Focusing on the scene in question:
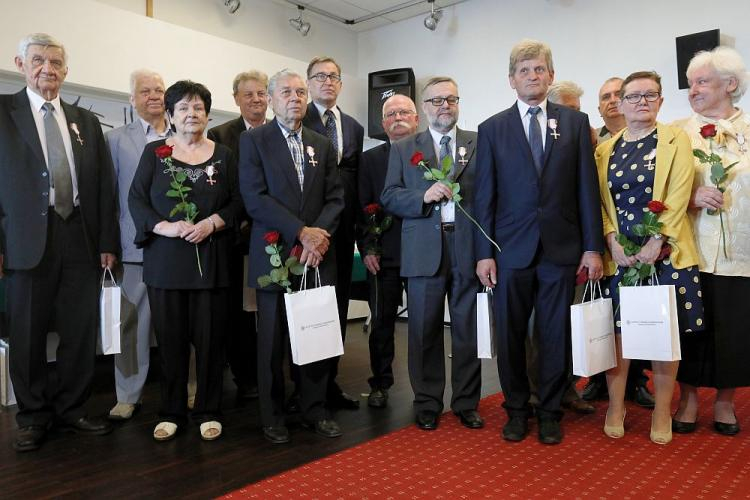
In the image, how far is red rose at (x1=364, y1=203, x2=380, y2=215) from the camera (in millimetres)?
3393

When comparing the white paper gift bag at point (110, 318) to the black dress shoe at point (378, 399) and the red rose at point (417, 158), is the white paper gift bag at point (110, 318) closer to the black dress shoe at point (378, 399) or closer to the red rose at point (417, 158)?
the black dress shoe at point (378, 399)

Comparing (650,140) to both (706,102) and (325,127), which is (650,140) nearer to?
(706,102)

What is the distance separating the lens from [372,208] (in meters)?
3.39

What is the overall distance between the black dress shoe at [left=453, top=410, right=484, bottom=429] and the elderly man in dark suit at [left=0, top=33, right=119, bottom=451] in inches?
68.8

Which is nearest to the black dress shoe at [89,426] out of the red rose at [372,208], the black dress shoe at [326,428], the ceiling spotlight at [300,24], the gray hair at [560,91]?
the black dress shoe at [326,428]

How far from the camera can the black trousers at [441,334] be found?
9.77 ft

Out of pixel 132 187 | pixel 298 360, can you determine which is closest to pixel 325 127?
pixel 132 187

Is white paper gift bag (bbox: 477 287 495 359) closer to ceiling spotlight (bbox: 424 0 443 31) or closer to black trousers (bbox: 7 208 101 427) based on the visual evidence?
black trousers (bbox: 7 208 101 427)

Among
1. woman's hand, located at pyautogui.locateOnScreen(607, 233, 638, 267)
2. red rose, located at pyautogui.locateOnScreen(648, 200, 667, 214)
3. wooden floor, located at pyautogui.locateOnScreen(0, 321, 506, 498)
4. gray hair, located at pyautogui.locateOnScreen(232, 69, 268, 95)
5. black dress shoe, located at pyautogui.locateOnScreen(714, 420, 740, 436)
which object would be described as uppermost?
gray hair, located at pyautogui.locateOnScreen(232, 69, 268, 95)

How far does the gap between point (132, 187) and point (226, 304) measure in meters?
0.72

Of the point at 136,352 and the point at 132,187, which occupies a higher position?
the point at 132,187

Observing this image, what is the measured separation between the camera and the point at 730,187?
2766 mm

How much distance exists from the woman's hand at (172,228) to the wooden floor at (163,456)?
97 cm

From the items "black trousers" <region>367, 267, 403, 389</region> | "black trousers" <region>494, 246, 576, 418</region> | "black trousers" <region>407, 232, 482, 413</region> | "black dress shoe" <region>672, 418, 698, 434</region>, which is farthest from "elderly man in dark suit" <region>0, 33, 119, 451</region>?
"black dress shoe" <region>672, 418, 698, 434</region>
